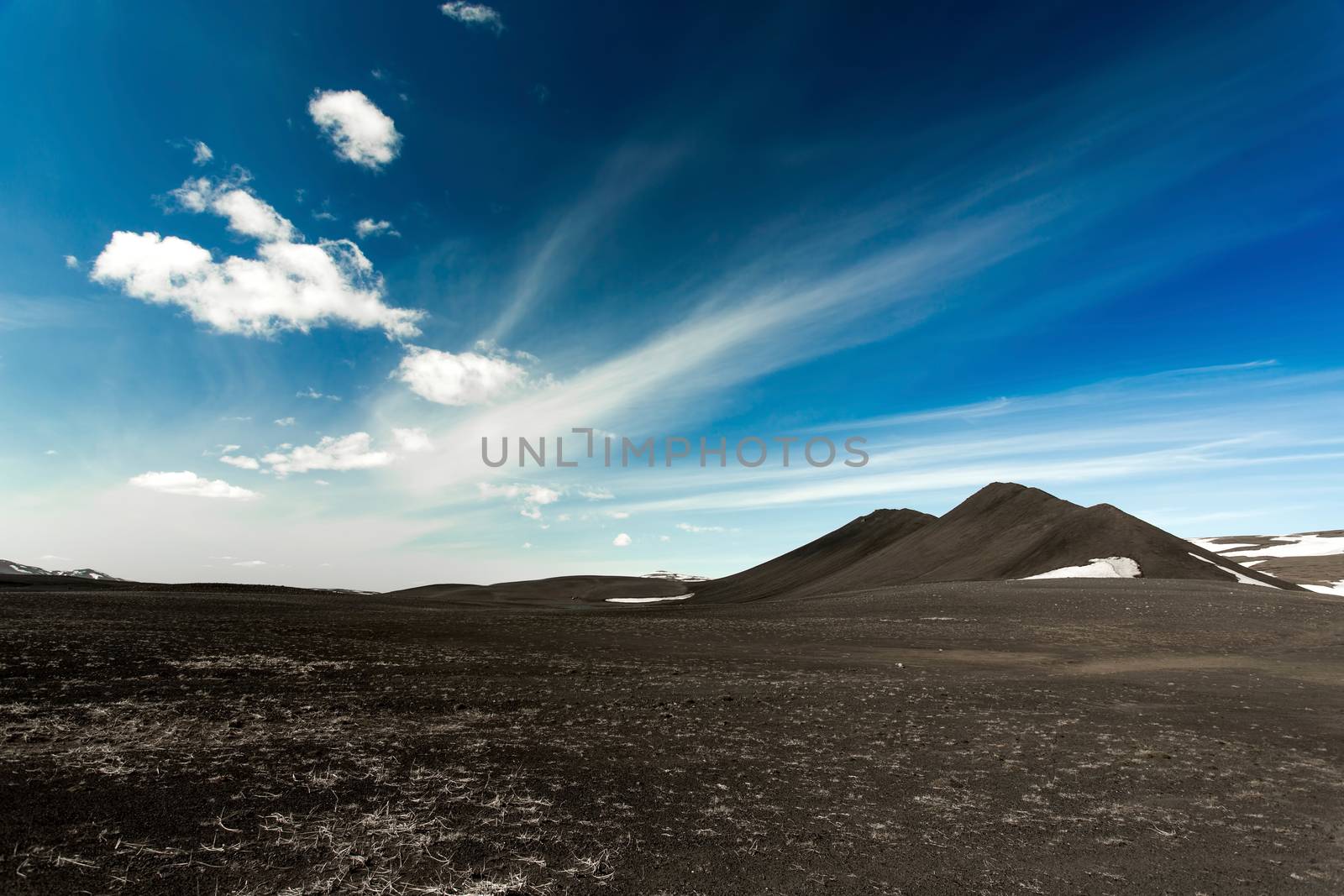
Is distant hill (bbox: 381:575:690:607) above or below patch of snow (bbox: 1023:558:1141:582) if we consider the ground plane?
below

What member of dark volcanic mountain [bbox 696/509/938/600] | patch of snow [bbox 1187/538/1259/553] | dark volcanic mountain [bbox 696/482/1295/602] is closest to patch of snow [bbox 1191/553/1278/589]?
dark volcanic mountain [bbox 696/482/1295/602]

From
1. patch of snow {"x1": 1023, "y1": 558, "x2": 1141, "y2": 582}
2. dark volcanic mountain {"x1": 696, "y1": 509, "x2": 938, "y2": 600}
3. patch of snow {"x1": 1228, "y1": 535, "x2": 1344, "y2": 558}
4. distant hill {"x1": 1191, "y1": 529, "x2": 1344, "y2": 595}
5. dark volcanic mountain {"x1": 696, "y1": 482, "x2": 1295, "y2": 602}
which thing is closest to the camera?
patch of snow {"x1": 1023, "y1": 558, "x2": 1141, "y2": 582}

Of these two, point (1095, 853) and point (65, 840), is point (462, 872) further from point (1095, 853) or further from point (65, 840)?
point (1095, 853)

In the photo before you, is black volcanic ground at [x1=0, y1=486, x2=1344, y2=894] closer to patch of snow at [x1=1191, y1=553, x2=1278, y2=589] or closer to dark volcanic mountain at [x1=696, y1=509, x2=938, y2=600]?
patch of snow at [x1=1191, y1=553, x2=1278, y2=589]

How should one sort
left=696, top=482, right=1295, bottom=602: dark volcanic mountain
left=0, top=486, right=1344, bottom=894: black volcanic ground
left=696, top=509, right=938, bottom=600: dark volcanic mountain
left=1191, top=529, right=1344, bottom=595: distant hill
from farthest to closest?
left=696, top=509, right=938, bottom=600: dark volcanic mountain < left=1191, top=529, right=1344, bottom=595: distant hill < left=696, top=482, right=1295, bottom=602: dark volcanic mountain < left=0, top=486, right=1344, bottom=894: black volcanic ground

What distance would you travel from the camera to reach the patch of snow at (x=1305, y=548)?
117 metres

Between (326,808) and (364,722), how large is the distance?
4892 mm

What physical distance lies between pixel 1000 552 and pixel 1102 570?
46.1ft

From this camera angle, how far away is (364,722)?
12.2 m

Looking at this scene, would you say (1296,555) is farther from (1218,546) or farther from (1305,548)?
(1218,546)

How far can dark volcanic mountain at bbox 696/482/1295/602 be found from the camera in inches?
2552

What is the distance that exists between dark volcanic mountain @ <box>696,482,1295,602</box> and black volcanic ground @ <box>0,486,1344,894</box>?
44.0 meters

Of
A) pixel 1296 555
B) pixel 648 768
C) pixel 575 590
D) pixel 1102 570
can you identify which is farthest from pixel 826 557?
pixel 648 768

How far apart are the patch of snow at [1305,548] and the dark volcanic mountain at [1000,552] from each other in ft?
205
